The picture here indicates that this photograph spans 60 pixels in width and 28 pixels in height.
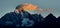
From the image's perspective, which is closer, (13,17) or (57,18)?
(57,18)

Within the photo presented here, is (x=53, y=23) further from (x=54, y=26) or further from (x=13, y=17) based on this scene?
(x=13, y=17)

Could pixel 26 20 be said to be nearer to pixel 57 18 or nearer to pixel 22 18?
pixel 22 18

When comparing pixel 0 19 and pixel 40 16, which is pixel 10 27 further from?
pixel 40 16

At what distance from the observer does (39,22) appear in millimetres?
8266

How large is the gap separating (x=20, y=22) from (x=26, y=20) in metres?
0.30

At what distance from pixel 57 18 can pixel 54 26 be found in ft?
1.82

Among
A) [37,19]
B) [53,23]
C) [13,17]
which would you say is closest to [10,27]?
[13,17]

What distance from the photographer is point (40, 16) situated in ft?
26.0

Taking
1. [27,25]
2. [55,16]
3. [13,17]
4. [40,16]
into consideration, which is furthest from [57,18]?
[13,17]

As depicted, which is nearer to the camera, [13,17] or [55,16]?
[55,16]

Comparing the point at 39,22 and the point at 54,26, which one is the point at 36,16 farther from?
the point at 54,26

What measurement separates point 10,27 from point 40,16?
1.50 meters

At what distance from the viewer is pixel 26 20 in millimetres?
8398

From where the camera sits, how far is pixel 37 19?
8312 millimetres
